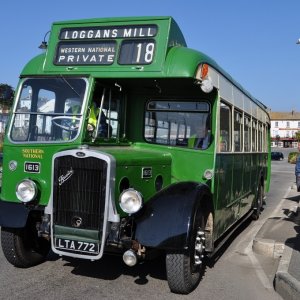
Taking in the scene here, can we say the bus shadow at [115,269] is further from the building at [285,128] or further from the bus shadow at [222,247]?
the building at [285,128]

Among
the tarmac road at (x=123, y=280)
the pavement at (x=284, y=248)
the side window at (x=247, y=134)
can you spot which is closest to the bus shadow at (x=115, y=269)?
the tarmac road at (x=123, y=280)

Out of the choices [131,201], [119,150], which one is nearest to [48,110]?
[119,150]

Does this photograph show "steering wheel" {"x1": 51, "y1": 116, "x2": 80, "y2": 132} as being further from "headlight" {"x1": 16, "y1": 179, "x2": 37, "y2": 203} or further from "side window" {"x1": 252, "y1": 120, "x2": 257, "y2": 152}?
"side window" {"x1": 252, "y1": 120, "x2": 257, "y2": 152}

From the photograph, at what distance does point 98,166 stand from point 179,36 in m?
2.45

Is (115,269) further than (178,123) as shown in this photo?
No

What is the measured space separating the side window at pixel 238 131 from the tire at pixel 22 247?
11.6 ft

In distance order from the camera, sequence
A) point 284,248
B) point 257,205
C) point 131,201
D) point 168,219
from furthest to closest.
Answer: point 257,205, point 284,248, point 168,219, point 131,201

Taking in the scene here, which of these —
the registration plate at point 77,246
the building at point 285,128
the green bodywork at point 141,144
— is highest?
the building at point 285,128

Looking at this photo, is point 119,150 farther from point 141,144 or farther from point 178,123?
point 178,123

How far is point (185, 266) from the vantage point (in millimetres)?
5504

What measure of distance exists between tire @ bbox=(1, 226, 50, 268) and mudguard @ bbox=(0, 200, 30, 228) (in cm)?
34

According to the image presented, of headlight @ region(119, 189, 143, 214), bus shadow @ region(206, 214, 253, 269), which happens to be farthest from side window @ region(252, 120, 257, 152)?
headlight @ region(119, 189, 143, 214)

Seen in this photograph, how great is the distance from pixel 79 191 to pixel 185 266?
1.48m

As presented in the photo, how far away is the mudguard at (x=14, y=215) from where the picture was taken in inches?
229
